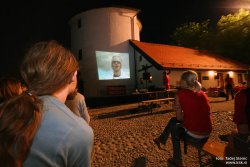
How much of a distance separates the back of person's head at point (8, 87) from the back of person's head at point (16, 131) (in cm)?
211

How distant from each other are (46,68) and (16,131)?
0.37 meters

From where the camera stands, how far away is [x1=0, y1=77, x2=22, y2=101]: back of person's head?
2.89 m

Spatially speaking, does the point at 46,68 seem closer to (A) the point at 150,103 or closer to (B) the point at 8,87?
(B) the point at 8,87

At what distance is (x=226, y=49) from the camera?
3188 cm

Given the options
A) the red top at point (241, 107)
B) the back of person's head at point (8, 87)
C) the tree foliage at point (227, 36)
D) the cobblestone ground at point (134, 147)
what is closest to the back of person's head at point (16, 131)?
the back of person's head at point (8, 87)

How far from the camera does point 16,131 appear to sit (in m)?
0.99

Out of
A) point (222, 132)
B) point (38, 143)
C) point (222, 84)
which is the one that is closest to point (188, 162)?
point (222, 132)

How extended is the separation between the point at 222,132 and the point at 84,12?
2375cm

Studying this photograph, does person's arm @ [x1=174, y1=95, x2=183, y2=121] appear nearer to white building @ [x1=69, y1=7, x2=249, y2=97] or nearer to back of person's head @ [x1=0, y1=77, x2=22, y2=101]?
back of person's head @ [x1=0, y1=77, x2=22, y2=101]

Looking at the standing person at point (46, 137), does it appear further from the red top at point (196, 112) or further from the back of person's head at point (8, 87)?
the red top at point (196, 112)

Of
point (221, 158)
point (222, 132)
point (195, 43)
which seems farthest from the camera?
point (195, 43)

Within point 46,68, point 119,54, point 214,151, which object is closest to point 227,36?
point 119,54

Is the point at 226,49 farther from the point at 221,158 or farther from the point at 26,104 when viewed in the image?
the point at 26,104

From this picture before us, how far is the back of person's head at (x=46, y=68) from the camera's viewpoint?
46.3 inches
